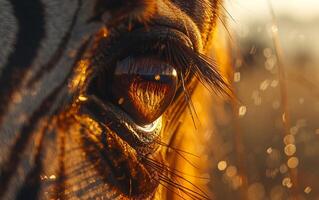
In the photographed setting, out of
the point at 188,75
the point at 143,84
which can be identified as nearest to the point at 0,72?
the point at 143,84

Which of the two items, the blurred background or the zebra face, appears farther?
the blurred background

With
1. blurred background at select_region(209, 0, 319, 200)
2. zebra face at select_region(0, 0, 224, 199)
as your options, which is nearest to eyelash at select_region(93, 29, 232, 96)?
zebra face at select_region(0, 0, 224, 199)

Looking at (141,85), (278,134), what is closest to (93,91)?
(141,85)

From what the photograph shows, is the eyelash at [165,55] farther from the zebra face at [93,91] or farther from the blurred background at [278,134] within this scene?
the blurred background at [278,134]

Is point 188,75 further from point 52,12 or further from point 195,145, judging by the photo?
point 195,145

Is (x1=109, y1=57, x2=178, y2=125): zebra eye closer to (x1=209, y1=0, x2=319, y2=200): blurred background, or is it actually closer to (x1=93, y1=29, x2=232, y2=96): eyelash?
(x1=93, y1=29, x2=232, y2=96): eyelash

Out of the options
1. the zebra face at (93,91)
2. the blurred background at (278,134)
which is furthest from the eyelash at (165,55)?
the blurred background at (278,134)

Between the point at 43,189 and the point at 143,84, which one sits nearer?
the point at 43,189
